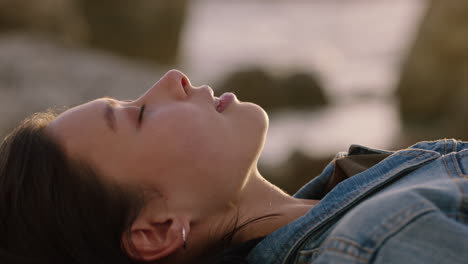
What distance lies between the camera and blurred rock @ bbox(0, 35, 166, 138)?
591 cm

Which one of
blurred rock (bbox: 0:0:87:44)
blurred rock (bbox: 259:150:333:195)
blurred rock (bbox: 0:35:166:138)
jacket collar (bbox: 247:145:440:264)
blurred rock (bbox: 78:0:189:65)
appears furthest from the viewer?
blurred rock (bbox: 78:0:189:65)

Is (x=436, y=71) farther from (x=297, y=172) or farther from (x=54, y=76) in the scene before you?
(x=54, y=76)

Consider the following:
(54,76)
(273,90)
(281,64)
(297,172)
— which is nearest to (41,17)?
(54,76)

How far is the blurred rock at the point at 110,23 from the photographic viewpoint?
311 inches

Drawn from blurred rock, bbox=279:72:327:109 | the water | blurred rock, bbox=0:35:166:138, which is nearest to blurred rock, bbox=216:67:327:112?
blurred rock, bbox=279:72:327:109

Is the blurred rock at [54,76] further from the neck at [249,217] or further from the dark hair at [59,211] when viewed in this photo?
the neck at [249,217]

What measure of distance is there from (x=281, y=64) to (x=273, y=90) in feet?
4.71

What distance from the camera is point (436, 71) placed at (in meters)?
6.70

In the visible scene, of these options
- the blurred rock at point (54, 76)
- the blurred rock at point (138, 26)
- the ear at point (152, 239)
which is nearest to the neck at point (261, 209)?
the ear at point (152, 239)

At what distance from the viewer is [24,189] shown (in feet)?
5.98

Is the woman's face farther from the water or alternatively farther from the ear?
the water

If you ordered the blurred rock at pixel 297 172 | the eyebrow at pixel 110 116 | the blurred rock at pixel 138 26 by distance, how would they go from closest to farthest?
1. the eyebrow at pixel 110 116
2. the blurred rock at pixel 297 172
3. the blurred rock at pixel 138 26

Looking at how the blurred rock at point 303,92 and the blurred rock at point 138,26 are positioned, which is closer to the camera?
the blurred rock at point 138,26

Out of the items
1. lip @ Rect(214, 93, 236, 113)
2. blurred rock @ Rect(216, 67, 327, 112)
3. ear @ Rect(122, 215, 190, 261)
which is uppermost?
lip @ Rect(214, 93, 236, 113)
